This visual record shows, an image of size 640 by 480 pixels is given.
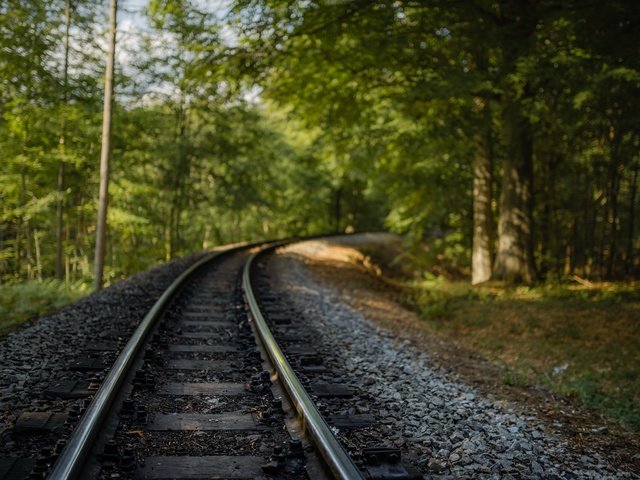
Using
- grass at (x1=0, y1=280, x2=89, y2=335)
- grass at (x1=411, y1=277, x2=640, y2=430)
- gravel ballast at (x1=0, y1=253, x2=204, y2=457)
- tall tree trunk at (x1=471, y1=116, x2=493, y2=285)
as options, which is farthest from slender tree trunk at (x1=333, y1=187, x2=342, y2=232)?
gravel ballast at (x1=0, y1=253, x2=204, y2=457)

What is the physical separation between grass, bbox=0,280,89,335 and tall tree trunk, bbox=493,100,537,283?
10.6m

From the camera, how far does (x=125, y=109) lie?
1773 centimetres

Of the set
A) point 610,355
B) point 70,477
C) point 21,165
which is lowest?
point 610,355

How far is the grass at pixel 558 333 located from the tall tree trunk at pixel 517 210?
27.3 inches

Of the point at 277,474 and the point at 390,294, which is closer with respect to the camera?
the point at 277,474

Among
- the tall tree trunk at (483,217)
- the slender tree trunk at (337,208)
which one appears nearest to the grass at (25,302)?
the tall tree trunk at (483,217)

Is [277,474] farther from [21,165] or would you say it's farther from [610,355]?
[21,165]

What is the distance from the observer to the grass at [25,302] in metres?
7.90

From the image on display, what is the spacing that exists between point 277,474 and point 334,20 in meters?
7.16

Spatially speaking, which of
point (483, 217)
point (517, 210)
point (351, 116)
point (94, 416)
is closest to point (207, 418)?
point (94, 416)

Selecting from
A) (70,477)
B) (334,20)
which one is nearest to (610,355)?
(334,20)

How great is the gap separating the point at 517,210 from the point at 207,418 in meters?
11.2

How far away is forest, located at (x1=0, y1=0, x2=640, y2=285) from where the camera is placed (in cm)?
855

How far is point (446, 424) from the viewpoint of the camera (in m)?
3.86
